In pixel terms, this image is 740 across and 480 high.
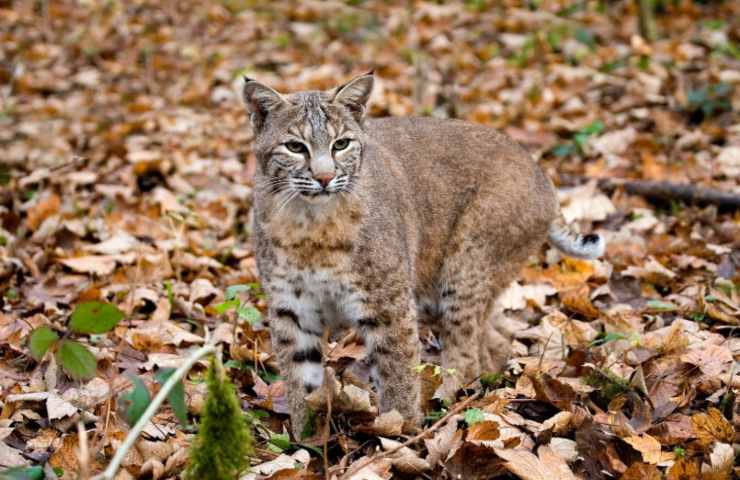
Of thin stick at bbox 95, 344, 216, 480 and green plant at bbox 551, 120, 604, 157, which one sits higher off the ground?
thin stick at bbox 95, 344, 216, 480

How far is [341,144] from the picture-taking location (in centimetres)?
488

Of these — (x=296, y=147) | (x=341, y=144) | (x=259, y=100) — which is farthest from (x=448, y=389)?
(x=259, y=100)


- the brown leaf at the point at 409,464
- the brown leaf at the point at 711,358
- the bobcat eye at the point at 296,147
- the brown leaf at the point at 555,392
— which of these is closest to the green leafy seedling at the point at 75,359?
the brown leaf at the point at 409,464

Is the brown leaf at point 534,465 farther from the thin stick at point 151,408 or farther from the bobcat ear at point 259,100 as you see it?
the bobcat ear at point 259,100

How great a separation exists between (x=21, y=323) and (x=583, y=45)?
29.8ft

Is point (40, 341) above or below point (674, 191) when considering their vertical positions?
above

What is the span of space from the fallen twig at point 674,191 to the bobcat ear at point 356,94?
3636 millimetres

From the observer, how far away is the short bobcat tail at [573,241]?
5.95 meters

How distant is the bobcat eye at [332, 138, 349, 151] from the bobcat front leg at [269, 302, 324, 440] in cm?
89

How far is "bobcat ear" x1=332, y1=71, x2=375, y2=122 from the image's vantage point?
16.3ft

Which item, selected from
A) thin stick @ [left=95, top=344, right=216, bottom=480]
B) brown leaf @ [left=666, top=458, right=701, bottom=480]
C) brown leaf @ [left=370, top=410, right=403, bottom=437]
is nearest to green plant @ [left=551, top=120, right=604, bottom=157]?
brown leaf @ [left=370, top=410, right=403, bottom=437]

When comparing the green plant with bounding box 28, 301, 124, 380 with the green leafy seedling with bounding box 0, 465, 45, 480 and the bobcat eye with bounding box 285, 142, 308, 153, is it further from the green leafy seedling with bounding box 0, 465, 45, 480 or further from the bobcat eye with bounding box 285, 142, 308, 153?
the bobcat eye with bounding box 285, 142, 308, 153

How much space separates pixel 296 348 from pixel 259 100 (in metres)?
1.38

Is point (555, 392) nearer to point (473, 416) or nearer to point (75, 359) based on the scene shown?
point (473, 416)
